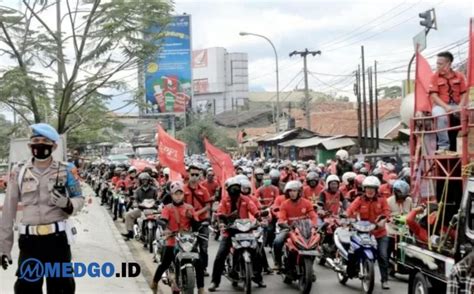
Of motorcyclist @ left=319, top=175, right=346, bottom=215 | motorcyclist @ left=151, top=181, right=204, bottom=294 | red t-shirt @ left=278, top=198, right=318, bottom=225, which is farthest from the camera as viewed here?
motorcyclist @ left=319, top=175, right=346, bottom=215

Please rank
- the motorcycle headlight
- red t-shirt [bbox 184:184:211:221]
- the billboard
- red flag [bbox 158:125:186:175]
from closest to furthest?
the motorcycle headlight < red t-shirt [bbox 184:184:211:221] < red flag [bbox 158:125:186:175] < the billboard

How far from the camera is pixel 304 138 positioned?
37.9 m

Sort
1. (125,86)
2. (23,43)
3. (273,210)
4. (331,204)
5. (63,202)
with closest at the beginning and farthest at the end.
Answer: (63,202)
(273,210)
(331,204)
(23,43)
(125,86)

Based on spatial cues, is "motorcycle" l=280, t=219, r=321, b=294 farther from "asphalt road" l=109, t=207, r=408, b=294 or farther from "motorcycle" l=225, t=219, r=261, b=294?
"motorcycle" l=225, t=219, r=261, b=294

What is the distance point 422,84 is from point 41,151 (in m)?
4.61

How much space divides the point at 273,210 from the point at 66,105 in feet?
16.0

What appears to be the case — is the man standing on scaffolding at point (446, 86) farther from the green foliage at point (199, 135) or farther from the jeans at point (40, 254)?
the green foliage at point (199, 135)

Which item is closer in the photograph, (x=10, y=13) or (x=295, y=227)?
(x=295, y=227)

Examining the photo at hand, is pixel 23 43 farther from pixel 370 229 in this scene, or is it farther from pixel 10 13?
pixel 370 229

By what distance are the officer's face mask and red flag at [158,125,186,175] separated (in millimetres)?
9797

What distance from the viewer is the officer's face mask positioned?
17.8ft

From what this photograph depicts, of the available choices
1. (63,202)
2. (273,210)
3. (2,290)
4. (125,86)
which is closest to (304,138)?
(125,86)

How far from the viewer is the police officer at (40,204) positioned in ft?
17.8

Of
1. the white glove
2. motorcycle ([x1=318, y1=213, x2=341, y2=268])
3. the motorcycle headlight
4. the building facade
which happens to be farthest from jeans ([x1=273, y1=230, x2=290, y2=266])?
the building facade
